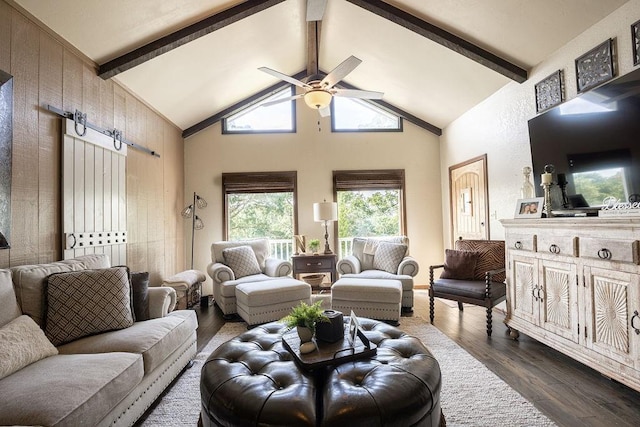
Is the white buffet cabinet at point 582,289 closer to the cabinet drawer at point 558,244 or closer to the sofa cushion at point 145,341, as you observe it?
the cabinet drawer at point 558,244

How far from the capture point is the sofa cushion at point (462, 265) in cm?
380

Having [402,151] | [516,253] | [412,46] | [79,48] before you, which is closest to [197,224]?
[79,48]

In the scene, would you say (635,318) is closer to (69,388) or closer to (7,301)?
(69,388)

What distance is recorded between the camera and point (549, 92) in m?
3.28

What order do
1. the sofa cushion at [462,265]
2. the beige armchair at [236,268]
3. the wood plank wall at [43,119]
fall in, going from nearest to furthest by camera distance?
the wood plank wall at [43,119] → the sofa cushion at [462,265] → the beige armchair at [236,268]

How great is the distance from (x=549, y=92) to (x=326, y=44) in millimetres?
2808

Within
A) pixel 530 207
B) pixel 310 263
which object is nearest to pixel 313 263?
pixel 310 263

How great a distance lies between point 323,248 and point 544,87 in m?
3.68

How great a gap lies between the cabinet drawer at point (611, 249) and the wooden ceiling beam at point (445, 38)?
7.00 ft

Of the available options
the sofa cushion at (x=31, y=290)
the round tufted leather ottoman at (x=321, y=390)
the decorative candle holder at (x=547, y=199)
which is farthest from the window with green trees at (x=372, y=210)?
the sofa cushion at (x=31, y=290)

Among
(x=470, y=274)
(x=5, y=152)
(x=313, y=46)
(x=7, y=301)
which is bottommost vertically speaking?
(x=470, y=274)

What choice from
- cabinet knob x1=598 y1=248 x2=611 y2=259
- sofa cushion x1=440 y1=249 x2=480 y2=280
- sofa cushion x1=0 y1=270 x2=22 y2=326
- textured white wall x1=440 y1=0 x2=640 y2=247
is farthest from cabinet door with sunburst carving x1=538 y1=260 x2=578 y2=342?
sofa cushion x1=0 y1=270 x2=22 y2=326

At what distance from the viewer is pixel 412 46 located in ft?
12.9

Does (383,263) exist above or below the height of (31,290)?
below
